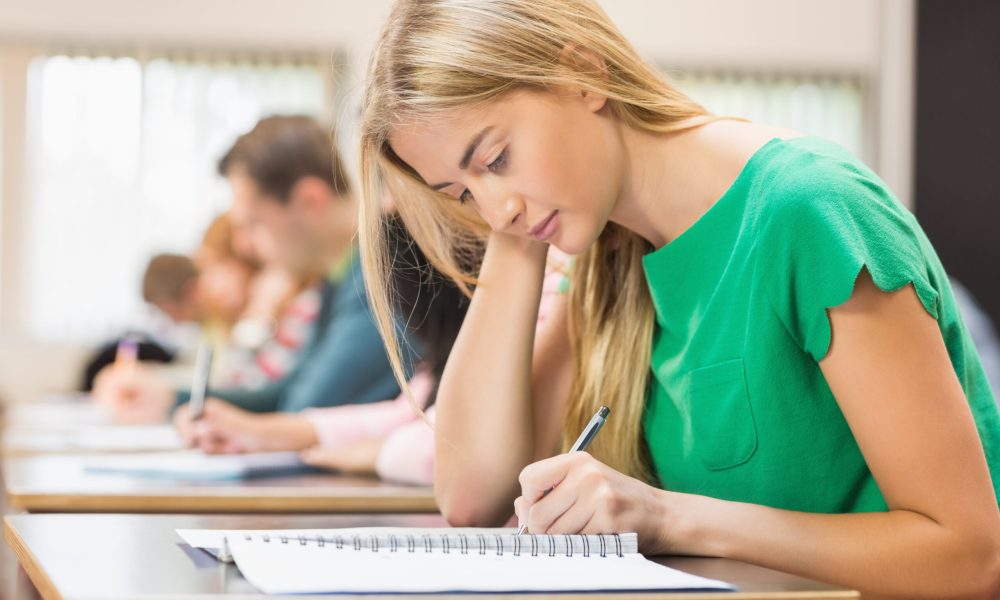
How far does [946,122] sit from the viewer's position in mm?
5707

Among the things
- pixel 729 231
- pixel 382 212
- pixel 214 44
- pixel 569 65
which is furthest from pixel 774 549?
pixel 214 44

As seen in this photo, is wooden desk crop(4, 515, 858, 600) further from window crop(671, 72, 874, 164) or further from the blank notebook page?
window crop(671, 72, 874, 164)

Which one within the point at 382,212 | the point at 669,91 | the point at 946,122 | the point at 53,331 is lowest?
the point at 53,331

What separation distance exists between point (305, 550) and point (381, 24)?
618 millimetres

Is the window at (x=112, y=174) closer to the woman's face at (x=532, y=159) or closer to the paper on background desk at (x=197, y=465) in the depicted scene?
the paper on background desk at (x=197, y=465)

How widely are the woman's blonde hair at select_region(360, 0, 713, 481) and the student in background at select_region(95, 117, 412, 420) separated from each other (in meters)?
0.87

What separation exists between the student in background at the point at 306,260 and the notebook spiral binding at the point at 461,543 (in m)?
1.36

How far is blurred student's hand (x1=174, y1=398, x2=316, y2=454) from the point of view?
190 centimetres

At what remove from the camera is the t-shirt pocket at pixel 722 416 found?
109 centimetres

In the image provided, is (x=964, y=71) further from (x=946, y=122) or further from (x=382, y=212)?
(x=382, y=212)

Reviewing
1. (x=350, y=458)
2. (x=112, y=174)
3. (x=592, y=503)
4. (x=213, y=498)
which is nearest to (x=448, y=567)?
(x=592, y=503)

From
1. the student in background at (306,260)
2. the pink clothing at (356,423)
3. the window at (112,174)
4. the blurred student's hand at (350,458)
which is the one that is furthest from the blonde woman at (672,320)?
the window at (112,174)

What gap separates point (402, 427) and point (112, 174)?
419 centimetres

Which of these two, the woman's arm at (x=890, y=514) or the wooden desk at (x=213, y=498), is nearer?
the woman's arm at (x=890, y=514)
